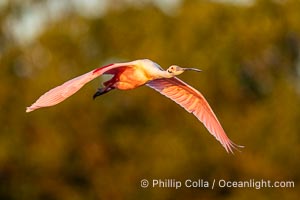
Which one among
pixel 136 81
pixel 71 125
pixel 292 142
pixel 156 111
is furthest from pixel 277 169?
pixel 136 81

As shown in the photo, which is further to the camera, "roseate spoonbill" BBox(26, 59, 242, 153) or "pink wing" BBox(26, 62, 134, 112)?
"roseate spoonbill" BBox(26, 59, 242, 153)

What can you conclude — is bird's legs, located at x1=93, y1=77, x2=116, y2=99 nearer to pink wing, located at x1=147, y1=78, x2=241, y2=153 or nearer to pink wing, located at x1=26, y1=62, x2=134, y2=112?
pink wing, located at x1=26, y1=62, x2=134, y2=112

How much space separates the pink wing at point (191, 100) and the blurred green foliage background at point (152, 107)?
1399 cm

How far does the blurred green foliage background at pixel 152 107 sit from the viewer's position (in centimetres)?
2400

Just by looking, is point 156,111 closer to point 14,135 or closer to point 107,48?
point 107,48

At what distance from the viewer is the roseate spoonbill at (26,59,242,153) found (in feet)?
23.8

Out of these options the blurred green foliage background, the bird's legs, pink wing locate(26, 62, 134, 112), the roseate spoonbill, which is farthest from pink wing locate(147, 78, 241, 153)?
the blurred green foliage background

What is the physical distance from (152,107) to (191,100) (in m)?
15.3

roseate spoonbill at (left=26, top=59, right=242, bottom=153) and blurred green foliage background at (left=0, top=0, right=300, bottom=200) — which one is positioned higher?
roseate spoonbill at (left=26, top=59, right=242, bottom=153)

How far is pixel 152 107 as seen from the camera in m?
24.4

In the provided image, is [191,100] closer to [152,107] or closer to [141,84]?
[141,84]

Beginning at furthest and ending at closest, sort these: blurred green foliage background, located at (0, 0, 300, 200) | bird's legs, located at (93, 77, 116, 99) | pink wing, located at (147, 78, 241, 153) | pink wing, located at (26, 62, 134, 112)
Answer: blurred green foliage background, located at (0, 0, 300, 200) < pink wing, located at (147, 78, 241, 153) < bird's legs, located at (93, 77, 116, 99) < pink wing, located at (26, 62, 134, 112)

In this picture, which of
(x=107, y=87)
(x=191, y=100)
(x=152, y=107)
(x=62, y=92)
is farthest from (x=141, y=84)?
(x=152, y=107)

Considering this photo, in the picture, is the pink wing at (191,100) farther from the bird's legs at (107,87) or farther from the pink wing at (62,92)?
the pink wing at (62,92)
